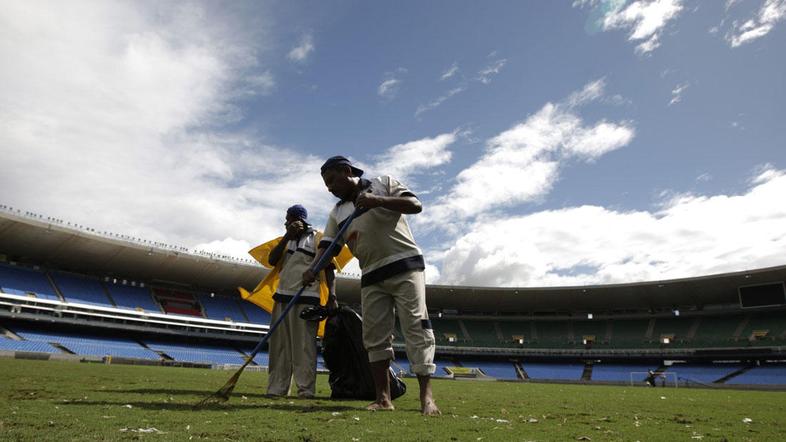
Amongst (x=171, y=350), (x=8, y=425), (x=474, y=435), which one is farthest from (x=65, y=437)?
(x=171, y=350)

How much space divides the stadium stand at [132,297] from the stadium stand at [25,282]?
3.67 m

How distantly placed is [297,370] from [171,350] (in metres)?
30.0

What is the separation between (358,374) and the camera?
4594 mm

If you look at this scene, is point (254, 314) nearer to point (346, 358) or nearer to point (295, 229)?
Answer: point (295, 229)

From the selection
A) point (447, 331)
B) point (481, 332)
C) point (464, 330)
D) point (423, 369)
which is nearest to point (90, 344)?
point (447, 331)

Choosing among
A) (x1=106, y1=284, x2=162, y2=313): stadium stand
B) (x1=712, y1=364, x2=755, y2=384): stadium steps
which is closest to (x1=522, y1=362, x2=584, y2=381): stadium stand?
(x1=712, y1=364, x2=755, y2=384): stadium steps

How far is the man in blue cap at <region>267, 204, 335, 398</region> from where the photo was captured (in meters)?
4.75

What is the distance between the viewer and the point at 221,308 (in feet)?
119

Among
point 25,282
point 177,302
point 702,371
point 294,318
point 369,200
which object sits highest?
point 25,282

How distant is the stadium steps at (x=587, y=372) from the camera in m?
33.2

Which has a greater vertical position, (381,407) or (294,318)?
(294,318)

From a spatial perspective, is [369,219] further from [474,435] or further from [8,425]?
[8,425]

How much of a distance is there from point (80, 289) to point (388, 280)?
112 ft

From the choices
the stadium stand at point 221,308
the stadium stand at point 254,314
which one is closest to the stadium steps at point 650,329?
the stadium stand at point 254,314
